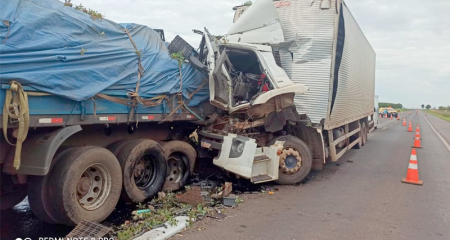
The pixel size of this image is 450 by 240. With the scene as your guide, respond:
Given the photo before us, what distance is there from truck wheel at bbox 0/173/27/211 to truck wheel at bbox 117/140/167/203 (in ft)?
4.33

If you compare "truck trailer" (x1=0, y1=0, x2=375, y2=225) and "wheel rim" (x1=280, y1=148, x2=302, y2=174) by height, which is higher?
"truck trailer" (x1=0, y1=0, x2=375, y2=225)

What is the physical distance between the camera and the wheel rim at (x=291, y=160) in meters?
6.57

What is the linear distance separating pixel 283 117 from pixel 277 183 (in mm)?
1337

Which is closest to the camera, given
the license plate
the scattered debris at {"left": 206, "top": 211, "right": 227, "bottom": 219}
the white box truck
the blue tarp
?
the blue tarp

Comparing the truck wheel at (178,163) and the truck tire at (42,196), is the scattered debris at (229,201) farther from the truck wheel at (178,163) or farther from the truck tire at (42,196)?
the truck tire at (42,196)

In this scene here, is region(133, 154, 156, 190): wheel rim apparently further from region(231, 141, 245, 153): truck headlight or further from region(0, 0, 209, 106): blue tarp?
region(231, 141, 245, 153): truck headlight

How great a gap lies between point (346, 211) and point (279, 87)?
2.57 metres

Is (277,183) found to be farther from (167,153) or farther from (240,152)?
(167,153)

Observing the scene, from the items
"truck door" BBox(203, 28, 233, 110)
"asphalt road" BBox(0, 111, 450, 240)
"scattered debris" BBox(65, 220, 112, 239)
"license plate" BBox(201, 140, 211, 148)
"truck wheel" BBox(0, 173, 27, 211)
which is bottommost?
"asphalt road" BBox(0, 111, 450, 240)

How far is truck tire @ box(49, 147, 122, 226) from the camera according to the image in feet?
12.8

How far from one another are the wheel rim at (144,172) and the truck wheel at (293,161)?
7.96ft

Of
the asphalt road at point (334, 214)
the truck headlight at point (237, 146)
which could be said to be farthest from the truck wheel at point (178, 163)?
the asphalt road at point (334, 214)

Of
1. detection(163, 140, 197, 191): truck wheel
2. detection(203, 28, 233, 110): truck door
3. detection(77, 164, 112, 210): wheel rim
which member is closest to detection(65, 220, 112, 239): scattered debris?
detection(77, 164, 112, 210): wheel rim

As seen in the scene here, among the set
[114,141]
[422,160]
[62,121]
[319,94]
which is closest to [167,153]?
[114,141]
